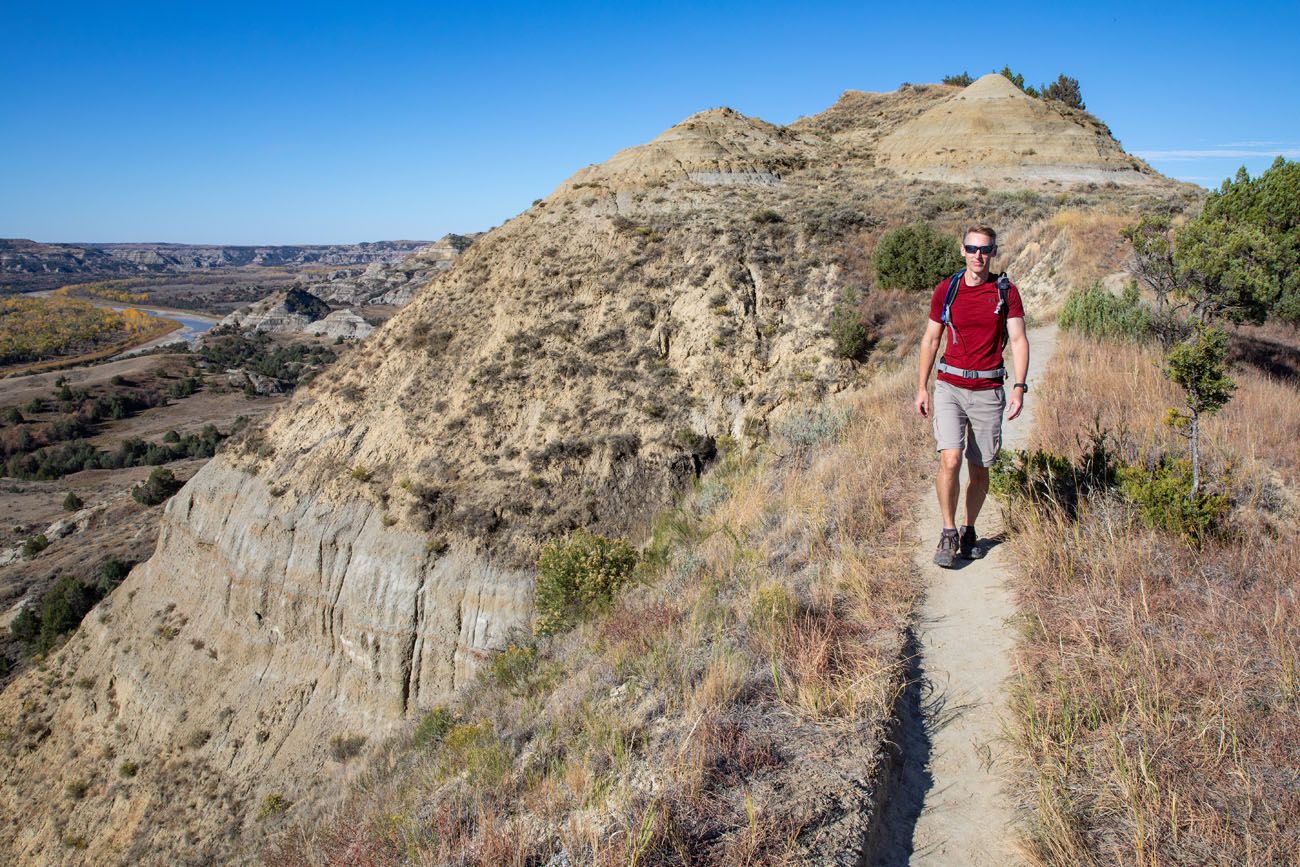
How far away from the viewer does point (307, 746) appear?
46.1 ft

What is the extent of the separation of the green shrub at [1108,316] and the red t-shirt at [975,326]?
269 inches

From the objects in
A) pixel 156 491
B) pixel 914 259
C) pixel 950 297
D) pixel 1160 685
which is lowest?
pixel 156 491

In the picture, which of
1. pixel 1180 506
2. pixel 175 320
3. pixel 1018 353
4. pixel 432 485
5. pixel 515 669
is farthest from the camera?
pixel 175 320

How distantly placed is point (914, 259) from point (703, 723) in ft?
53.4

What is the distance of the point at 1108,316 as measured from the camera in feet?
33.9

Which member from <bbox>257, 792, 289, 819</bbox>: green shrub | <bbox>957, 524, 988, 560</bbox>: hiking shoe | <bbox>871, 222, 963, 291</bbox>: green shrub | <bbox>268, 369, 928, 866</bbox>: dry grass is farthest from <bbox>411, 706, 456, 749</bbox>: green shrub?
<bbox>871, 222, 963, 291</bbox>: green shrub

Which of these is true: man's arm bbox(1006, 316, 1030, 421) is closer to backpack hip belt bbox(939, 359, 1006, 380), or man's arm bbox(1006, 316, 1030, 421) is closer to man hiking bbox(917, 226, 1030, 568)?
man hiking bbox(917, 226, 1030, 568)

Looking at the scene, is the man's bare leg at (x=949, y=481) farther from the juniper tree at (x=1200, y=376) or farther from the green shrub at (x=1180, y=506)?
the juniper tree at (x=1200, y=376)

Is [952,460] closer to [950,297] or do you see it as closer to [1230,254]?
[950,297]

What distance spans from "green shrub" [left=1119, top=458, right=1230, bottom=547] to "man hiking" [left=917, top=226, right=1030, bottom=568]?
0.99 metres

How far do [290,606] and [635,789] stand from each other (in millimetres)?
15232

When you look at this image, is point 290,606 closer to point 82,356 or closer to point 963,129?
point 963,129

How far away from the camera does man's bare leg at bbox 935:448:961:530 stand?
4.64m

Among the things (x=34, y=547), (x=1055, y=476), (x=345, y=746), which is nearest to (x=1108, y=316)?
(x=1055, y=476)
